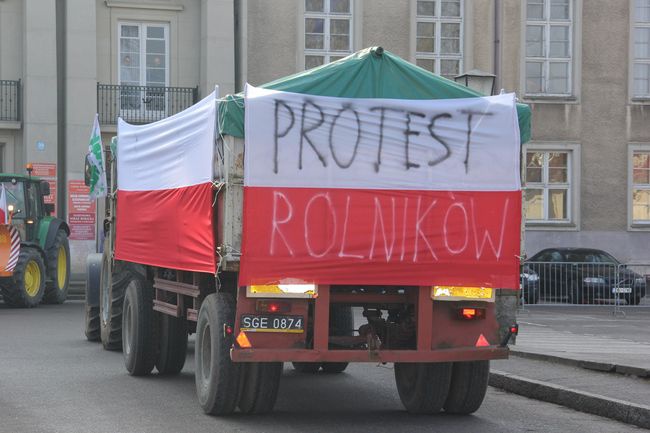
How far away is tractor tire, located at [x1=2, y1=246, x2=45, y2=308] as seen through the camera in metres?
23.8

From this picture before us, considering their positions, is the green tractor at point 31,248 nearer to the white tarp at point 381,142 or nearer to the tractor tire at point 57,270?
the tractor tire at point 57,270

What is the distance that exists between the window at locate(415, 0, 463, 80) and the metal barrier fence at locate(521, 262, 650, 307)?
11138 mm

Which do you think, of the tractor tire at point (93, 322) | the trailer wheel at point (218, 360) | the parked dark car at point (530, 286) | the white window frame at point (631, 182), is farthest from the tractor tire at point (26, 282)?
the white window frame at point (631, 182)

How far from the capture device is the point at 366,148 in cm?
971

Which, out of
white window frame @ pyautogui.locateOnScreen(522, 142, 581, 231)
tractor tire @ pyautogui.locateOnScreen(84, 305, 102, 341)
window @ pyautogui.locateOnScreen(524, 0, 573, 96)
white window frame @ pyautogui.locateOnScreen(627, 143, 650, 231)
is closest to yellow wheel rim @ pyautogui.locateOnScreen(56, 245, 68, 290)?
tractor tire @ pyautogui.locateOnScreen(84, 305, 102, 341)

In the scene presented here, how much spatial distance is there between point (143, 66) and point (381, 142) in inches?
1057

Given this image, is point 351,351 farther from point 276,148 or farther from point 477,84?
point 477,84

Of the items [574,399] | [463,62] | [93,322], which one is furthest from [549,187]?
[574,399]

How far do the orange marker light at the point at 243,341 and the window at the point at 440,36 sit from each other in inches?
1090

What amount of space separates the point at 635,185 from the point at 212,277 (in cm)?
2810

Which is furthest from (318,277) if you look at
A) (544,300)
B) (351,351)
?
(544,300)

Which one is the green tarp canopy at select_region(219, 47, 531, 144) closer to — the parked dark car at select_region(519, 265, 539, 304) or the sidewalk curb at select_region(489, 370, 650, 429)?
the sidewalk curb at select_region(489, 370, 650, 429)

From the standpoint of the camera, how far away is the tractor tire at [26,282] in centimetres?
2378

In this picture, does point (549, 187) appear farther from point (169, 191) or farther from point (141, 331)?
point (169, 191)
